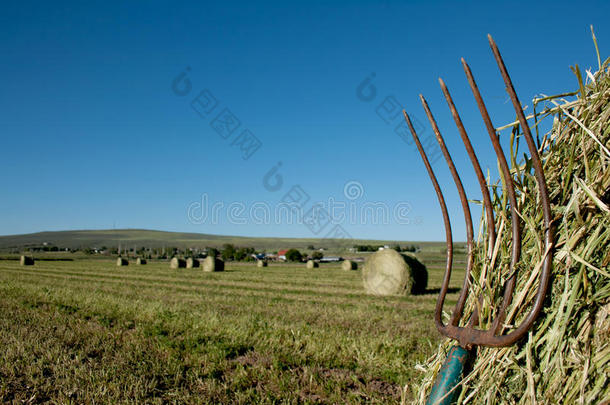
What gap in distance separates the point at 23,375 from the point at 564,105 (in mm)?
Answer: 5718

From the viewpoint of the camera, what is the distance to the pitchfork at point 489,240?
1.63 meters

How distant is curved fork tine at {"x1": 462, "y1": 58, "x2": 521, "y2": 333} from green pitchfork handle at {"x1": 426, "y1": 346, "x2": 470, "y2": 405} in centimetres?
21

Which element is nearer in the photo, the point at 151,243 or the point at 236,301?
the point at 236,301

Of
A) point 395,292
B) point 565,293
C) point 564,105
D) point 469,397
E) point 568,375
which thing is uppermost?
point 564,105

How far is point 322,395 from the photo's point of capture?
4402 millimetres

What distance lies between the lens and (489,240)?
199 cm

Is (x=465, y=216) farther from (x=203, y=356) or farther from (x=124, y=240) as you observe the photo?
(x=124, y=240)

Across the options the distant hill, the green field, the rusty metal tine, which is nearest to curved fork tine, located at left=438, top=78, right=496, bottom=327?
the rusty metal tine

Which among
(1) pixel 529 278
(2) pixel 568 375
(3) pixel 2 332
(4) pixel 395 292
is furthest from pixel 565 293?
(4) pixel 395 292

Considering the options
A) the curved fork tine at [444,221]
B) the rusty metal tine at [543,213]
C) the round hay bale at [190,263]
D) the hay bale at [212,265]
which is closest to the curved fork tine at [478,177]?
the curved fork tine at [444,221]

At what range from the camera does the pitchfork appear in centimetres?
163

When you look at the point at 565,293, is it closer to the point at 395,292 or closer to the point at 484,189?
the point at 484,189

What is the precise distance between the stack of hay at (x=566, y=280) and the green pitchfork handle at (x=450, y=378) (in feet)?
0.24

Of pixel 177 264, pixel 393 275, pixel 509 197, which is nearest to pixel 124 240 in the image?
pixel 177 264
